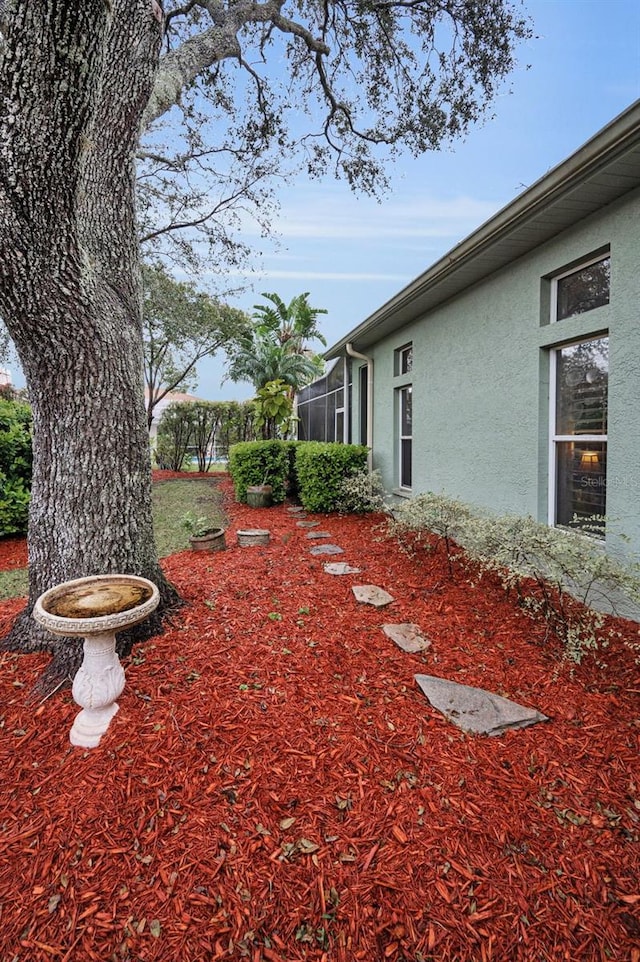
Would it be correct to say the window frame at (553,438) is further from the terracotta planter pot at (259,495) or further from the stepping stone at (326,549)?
Answer: the terracotta planter pot at (259,495)

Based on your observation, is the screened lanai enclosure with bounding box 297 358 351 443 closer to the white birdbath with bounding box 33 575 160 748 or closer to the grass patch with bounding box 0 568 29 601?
the grass patch with bounding box 0 568 29 601

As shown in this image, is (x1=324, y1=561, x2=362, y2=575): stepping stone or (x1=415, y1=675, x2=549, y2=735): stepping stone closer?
(x1=415, y1=675, x2=549, y2=735): stepping stone

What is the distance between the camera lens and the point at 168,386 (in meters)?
16.1

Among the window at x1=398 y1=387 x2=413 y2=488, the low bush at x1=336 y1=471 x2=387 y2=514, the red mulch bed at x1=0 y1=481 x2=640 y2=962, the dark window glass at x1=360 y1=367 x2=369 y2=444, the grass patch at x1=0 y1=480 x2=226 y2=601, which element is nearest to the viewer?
the red mulch bed at x1=0 y1=481 x2=640 y2=962

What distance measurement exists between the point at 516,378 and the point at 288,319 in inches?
453

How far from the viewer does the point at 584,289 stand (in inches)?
149

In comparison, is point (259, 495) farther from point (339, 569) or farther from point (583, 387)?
point (583, 387)

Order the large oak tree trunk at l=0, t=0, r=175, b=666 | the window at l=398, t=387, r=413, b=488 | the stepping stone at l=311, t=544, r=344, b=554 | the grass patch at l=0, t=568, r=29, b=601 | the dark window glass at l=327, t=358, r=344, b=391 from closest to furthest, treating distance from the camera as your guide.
Result: 1. the large oak tree trunk at l=0, t=0, r=175, b=666
2. the grass patch at l=0, t=568, r=29, b=601
3. the stepping stone at l=311, t=544, r=344, b=554
4. the window at l=398, t=387, r=413, b=488
5. the dark window glass at l=327, t=358, r=344, b=391

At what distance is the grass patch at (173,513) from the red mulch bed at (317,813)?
2802 mm

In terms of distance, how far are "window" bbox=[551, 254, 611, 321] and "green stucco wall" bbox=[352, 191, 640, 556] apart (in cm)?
10

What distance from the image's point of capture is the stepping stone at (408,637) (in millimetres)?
3034

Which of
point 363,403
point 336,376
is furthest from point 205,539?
point 336,376

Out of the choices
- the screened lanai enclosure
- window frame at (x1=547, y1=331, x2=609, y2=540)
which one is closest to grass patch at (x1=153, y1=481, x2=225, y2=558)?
the screened lanai enclosure

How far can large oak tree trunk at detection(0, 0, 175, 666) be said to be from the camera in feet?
6.02
